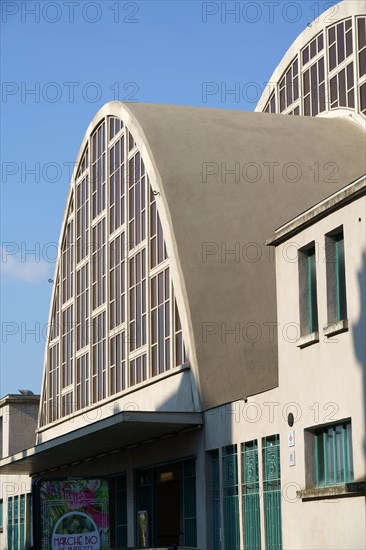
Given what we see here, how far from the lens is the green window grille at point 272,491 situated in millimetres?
→ 22641

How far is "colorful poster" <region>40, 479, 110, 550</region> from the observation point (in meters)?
20.1

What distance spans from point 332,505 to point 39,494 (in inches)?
216

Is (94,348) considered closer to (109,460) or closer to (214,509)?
(109,460)

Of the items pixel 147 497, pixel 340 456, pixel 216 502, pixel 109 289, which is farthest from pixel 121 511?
pixel 340 456

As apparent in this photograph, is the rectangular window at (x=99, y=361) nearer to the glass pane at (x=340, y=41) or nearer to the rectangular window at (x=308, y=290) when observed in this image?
the glass pane at (x=340, y=41)

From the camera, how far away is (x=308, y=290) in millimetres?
20766

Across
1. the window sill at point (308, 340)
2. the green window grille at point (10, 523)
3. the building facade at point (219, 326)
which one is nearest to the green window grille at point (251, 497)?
the building facade at point (219, 326)

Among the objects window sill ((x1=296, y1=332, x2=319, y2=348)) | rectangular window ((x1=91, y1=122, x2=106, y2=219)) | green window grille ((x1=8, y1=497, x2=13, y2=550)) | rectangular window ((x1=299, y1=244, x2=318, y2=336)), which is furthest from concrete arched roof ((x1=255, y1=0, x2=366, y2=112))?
green window grille ((x1=8, y1=497, x2=13, y2=550))

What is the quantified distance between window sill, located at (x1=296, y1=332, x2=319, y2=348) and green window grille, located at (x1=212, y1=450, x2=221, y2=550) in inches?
264

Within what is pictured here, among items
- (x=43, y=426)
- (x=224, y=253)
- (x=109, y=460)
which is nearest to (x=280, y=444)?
(x=224, y=253)

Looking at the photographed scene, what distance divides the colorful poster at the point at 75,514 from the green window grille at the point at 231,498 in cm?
524

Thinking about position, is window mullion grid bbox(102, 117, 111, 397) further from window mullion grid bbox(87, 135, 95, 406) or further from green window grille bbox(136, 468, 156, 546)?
green window grille bbox(136, 468, 156, 546)

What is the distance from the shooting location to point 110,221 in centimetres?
3784

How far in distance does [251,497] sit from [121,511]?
9472 mm
